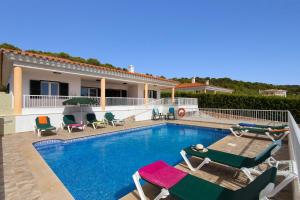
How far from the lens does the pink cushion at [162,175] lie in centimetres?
336

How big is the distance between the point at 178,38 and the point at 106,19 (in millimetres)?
8217

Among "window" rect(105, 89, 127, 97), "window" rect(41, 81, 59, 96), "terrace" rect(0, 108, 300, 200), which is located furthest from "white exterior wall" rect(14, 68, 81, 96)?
"terrace" rect(0, 108, 300, 200)

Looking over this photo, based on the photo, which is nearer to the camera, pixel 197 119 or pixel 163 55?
pixel 197 119

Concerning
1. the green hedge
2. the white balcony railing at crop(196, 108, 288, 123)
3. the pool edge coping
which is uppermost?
the green hedge

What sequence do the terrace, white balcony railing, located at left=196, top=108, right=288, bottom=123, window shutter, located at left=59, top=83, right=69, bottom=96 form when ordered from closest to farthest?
the terrace → window shutter, located at left=59, top=83, right=69, bottom=96 → white balcony railing, located at left=196, top=108, right=288, bottom=123

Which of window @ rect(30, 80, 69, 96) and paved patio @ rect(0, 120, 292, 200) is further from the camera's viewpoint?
window @ rect(30, 80, 69, 96)

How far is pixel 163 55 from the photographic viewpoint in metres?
25.8

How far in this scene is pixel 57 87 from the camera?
553 inches

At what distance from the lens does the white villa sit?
9867mm

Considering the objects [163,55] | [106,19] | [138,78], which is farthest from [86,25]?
[163,55]

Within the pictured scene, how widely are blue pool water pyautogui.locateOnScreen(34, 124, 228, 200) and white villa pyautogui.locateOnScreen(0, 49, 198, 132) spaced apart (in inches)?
141

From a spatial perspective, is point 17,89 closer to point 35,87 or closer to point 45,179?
point 35,87

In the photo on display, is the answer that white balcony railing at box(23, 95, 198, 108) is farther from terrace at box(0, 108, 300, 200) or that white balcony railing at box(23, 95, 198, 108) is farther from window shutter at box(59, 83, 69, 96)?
terrace at box(0, 108, 300, 200)

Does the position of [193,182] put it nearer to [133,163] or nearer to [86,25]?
[133,163]
